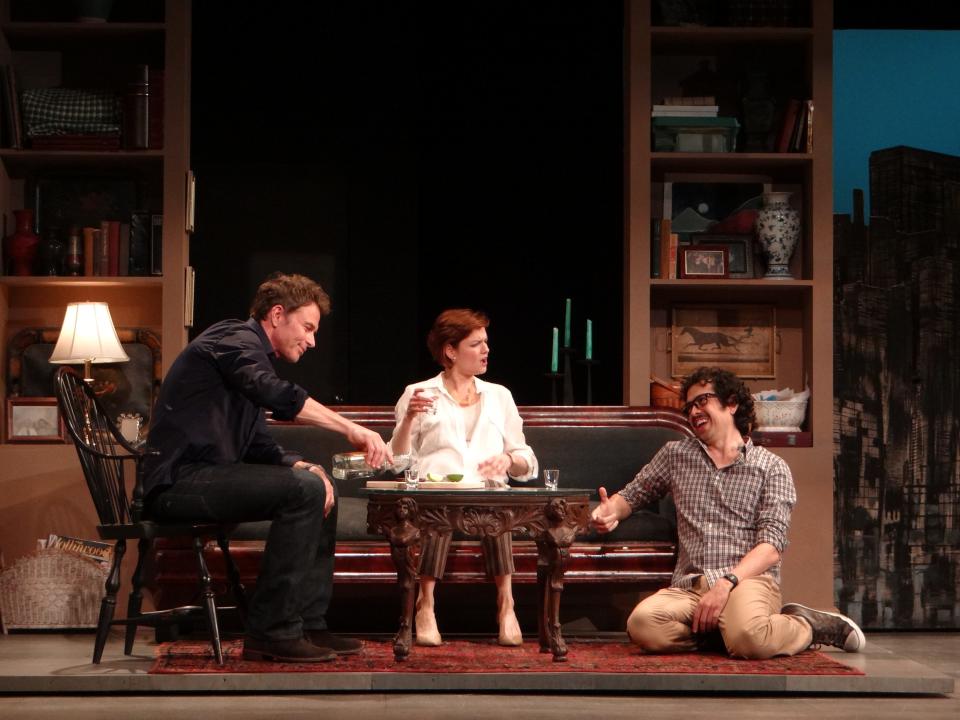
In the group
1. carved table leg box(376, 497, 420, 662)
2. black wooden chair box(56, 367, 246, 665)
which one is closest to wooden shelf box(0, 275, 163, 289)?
black wooden chair box(56, 367, 246, 665)

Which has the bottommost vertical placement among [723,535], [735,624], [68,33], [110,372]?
[735,624]

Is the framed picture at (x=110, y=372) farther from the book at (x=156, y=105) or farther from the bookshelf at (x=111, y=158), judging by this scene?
the book at (x=156, y=105)

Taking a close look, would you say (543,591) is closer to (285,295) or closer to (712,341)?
(285,295)

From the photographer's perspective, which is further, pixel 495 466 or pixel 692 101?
pixel 692 101

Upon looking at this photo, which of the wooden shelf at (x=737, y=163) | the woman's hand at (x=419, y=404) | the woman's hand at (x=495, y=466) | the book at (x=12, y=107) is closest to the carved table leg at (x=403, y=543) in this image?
the woman's hand at (x=419, y=404)

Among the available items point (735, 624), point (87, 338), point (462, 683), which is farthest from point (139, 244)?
point (735, 624)

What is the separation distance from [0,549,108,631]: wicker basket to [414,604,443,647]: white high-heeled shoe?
145 cm

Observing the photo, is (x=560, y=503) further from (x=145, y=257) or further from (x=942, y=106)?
(x=942, y=106)

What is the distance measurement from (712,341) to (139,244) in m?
2.51

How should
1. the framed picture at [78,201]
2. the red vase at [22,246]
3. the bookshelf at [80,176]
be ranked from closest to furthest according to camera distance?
the bookshelf at [80,176] → the red vase at [22,246] → the framed picture at [78,201]

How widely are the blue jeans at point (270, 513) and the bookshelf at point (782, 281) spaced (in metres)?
1.89

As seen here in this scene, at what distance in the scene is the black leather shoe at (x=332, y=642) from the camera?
4305mm

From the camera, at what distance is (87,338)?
5340 millimetres

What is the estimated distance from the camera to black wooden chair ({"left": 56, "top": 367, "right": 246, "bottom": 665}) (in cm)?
417
